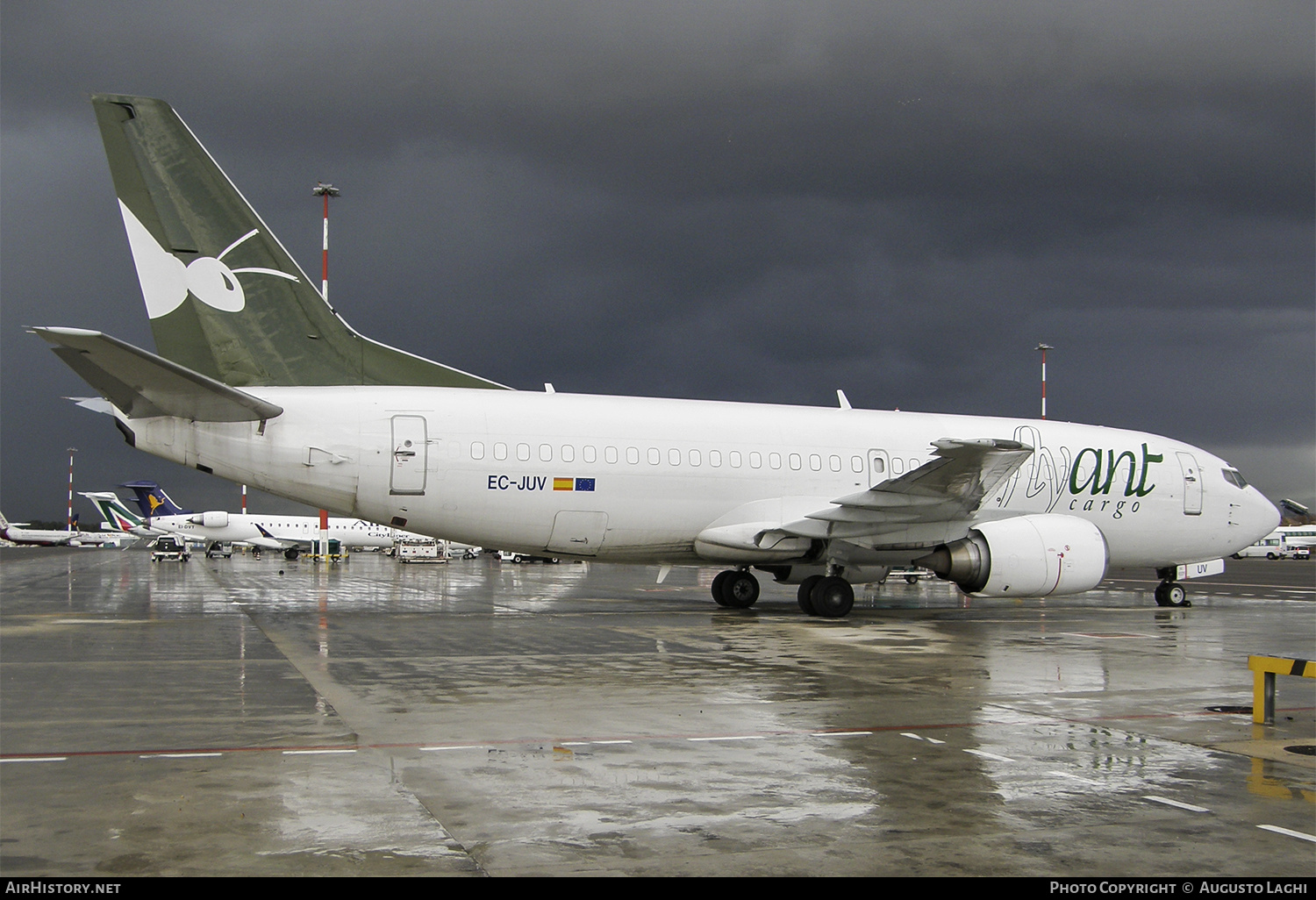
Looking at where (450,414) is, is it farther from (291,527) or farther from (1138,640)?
(291,527)

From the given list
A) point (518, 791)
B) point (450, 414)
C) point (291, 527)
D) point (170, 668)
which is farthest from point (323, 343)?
point (291, 527)

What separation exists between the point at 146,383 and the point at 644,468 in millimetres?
8217

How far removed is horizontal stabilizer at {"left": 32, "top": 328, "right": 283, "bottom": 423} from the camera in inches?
546

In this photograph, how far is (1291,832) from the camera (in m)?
5.62

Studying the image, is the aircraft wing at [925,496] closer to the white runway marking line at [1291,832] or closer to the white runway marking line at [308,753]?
the white runway marking line at [1291,832]

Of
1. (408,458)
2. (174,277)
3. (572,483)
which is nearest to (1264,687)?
(572,483)

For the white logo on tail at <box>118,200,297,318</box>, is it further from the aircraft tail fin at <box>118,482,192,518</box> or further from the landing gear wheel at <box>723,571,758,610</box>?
the aircraft tail fin at <box>118,482,192,518</box>

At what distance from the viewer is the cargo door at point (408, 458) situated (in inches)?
690

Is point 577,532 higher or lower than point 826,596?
higher

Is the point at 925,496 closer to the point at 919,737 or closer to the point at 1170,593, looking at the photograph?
the point at 1170,593

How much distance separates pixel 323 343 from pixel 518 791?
13.5 metres

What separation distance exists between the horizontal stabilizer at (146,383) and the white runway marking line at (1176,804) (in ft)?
41.3
